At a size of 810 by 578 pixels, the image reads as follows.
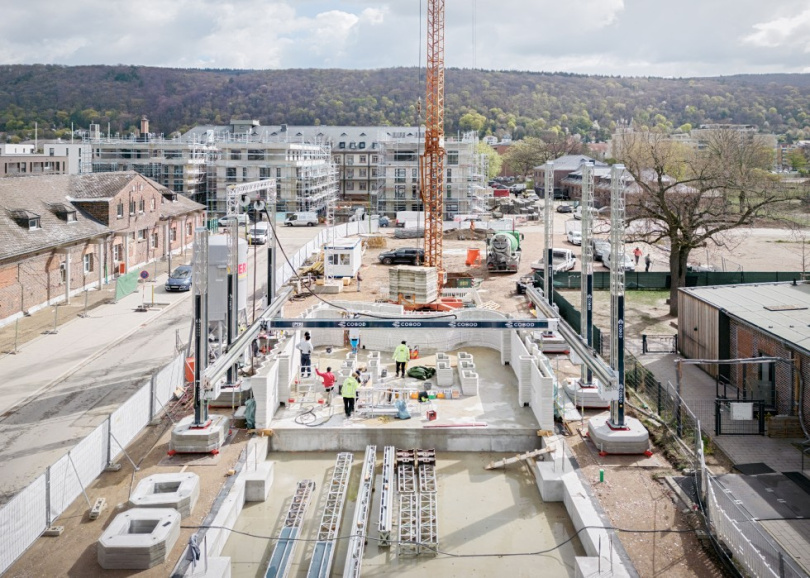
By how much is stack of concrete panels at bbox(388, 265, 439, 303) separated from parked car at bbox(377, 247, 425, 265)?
12759mm

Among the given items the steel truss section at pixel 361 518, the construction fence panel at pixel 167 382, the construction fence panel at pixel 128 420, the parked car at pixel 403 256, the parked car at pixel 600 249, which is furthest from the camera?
the parked car at pixel 403 256

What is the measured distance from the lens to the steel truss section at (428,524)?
12953 millimetres

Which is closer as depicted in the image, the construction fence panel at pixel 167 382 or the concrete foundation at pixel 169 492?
the concrete foundation at pixel 169 492

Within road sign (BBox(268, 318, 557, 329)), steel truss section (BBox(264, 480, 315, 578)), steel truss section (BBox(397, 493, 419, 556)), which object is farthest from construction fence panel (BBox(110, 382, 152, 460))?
steel truss section (BBox(397, 493, 419, 556))

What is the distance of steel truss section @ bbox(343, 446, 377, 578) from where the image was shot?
1211 cm

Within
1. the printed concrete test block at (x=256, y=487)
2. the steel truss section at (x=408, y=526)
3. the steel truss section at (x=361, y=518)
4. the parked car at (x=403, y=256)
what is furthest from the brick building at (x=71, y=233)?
the steel truss section at (x=408, y=526)

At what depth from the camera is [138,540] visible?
39.4ft

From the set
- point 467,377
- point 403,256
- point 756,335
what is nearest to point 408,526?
point 467,377

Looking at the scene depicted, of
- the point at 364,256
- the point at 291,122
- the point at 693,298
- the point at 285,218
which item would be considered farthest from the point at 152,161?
the point at 291,122

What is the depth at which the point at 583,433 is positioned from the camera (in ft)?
58.1

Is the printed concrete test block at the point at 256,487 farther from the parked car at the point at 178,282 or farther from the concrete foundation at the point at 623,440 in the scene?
the parked car at the point at 178,282

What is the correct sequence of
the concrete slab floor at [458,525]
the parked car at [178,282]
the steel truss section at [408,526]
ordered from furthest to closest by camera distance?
the parked car at [178,282] → the steel truss section at [408,526] → the concrete slab floor at [458,525]

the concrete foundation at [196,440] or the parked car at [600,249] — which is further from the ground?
the parked car at [600,249]

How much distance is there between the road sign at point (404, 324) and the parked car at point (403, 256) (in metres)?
28.9
